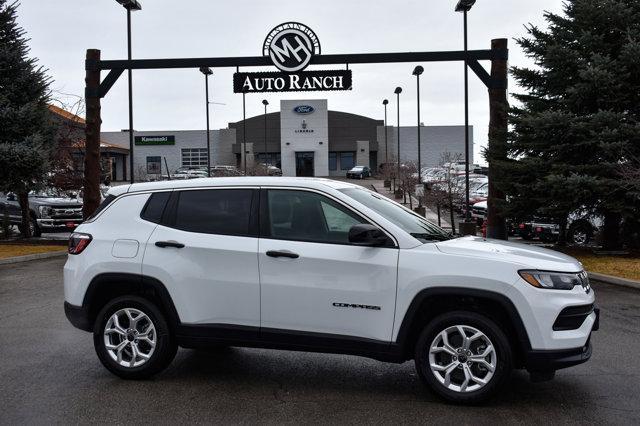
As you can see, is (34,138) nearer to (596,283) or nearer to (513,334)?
(596,283)

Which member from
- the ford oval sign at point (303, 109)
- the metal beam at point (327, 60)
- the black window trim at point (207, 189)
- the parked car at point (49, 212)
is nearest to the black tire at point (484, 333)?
the black window trim at point (207, 189)

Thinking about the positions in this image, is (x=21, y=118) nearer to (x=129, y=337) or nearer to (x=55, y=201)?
(x=55, y=201)

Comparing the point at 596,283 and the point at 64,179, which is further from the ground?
the point at 64,179

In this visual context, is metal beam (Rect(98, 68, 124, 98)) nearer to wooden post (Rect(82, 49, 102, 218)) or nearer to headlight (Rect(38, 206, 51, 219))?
wooden post (Rect(82, 49, 102, 218))

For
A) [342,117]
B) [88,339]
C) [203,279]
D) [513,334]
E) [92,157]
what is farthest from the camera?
[342,117]

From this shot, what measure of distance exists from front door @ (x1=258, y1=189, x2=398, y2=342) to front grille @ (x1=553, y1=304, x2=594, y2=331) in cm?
123

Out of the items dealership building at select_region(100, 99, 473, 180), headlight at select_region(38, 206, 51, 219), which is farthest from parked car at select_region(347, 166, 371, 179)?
headlight at select_region(38, 206, 51, 219)

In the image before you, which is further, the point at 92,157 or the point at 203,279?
the point at 92,157

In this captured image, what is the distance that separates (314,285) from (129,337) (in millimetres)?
1812

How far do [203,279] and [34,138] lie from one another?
15586 mm

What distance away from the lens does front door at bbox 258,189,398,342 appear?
497 centimetres

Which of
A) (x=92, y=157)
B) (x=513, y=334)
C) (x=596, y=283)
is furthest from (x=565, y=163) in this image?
(x=92, y=157)

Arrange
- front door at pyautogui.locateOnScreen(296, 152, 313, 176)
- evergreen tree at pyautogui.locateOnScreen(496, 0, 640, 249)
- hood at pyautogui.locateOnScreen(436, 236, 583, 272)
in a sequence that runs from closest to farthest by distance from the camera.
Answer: hood at pyautogui.locateOnScreen(436, 236, 583, 272) < evergreen tree at pyautogui.locateOnScreen(496, 0, 640, 249) < front door at pyautogui.locateOnScreen(296, 152, 313, 176)

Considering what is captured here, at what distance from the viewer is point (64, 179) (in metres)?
22.0
